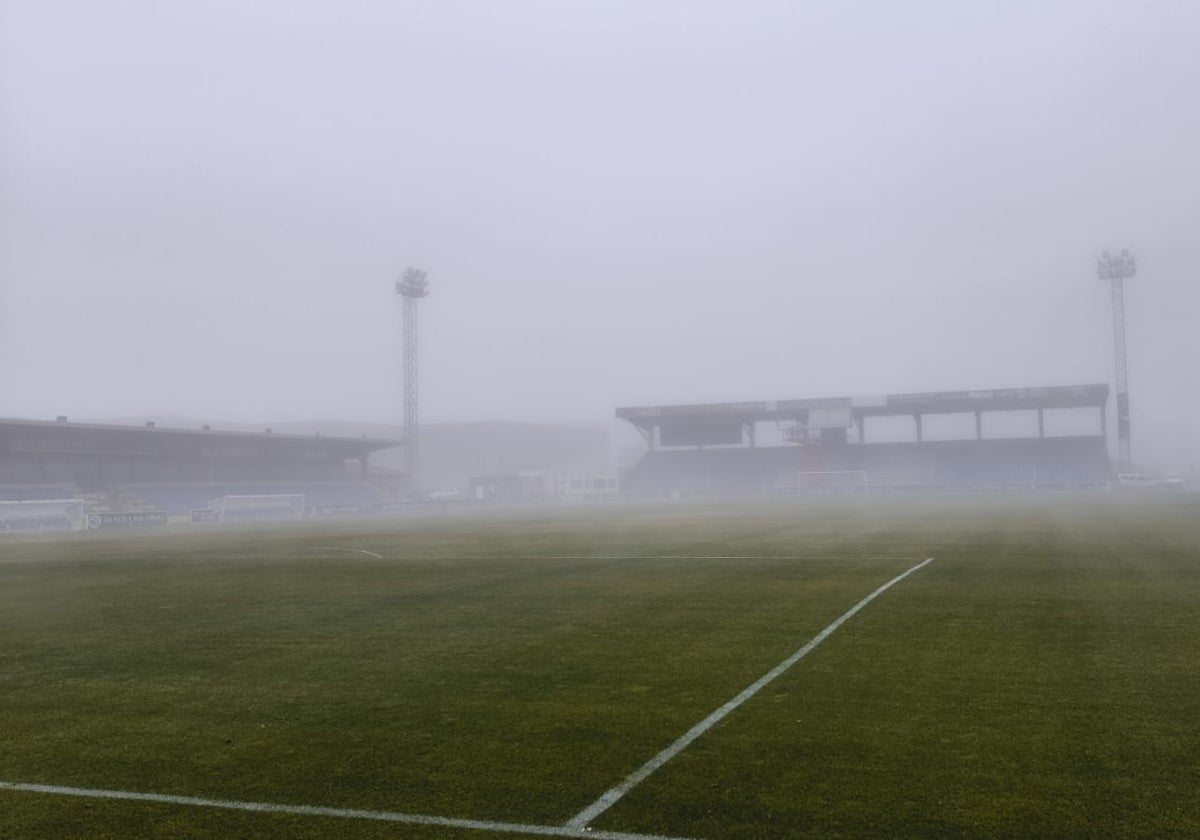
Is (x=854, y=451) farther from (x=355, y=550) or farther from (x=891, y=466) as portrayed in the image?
(x=355, y=550)

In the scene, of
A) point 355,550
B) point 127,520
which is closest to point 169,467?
point 127,520

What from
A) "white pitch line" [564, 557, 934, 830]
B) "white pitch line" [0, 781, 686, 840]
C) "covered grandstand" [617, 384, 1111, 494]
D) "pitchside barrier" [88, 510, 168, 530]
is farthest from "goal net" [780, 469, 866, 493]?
"white pitch line" [0, 781, 686, 840]

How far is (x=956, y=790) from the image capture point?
5.12 metres

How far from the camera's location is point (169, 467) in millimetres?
78312

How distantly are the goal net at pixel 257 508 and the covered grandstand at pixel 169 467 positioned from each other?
4.93 ft

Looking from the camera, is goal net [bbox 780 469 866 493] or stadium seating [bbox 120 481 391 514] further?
goal net [bbox 780 469 866 493]

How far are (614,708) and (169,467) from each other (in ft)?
265

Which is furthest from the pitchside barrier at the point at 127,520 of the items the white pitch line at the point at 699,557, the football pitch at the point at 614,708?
the white pitch line at the point at 699,557

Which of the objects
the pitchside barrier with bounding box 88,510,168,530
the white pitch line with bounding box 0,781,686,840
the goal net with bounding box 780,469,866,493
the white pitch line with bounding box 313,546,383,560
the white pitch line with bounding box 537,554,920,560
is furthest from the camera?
the goal net with bounding box 780,469,866,493

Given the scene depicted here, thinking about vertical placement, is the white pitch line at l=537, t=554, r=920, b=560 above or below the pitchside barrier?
above

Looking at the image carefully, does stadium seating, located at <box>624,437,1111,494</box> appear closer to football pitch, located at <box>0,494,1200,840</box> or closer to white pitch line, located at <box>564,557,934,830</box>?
Answer: football pitch, located at <box>0,494,1200,840</box>

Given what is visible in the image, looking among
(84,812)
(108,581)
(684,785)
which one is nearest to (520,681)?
(684,785)

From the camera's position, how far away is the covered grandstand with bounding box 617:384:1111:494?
285 ft

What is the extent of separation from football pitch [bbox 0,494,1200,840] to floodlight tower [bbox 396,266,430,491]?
74.1m
